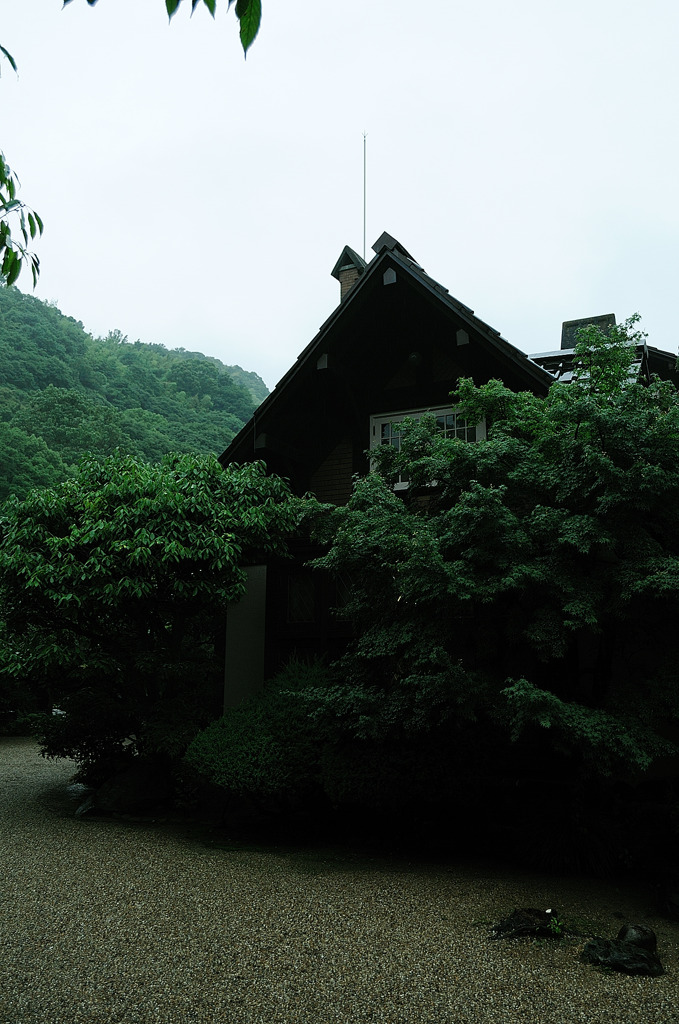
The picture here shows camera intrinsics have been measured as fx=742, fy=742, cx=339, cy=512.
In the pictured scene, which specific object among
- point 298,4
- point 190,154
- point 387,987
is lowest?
point 387,987

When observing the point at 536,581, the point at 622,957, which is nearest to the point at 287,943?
the point at 622,957

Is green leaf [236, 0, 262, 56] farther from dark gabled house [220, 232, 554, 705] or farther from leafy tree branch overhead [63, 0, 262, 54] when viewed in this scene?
dark gabled house [220, 232, 554, 705]

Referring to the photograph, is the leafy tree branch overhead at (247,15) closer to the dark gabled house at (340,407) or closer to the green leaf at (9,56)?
the green leaf at (9,56)

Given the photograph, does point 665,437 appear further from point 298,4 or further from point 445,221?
point 445,221

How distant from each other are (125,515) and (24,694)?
1350 centimetres

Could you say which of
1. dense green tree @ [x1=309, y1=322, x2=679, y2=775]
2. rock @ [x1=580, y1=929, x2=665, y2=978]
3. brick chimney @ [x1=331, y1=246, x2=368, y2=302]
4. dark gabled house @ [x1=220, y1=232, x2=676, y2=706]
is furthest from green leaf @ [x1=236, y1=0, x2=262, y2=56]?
brick chimney @ [x1=331, y1=246, x2=368, y2=302]

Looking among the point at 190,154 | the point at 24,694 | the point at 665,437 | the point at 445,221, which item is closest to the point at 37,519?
the point at 190,154

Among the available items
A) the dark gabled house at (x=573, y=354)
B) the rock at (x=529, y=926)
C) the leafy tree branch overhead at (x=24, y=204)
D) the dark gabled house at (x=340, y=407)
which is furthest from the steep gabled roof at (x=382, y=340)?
the leafy tree branch overhead at (x=24, y=204)

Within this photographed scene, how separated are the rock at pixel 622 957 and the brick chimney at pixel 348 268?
12.1 metres

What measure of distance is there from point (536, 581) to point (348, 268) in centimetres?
980

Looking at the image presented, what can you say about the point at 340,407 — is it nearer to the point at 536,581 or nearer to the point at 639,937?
the point at 536,581

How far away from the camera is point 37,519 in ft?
34.1

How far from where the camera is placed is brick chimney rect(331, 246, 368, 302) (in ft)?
48.8

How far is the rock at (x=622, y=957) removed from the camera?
218 inches
